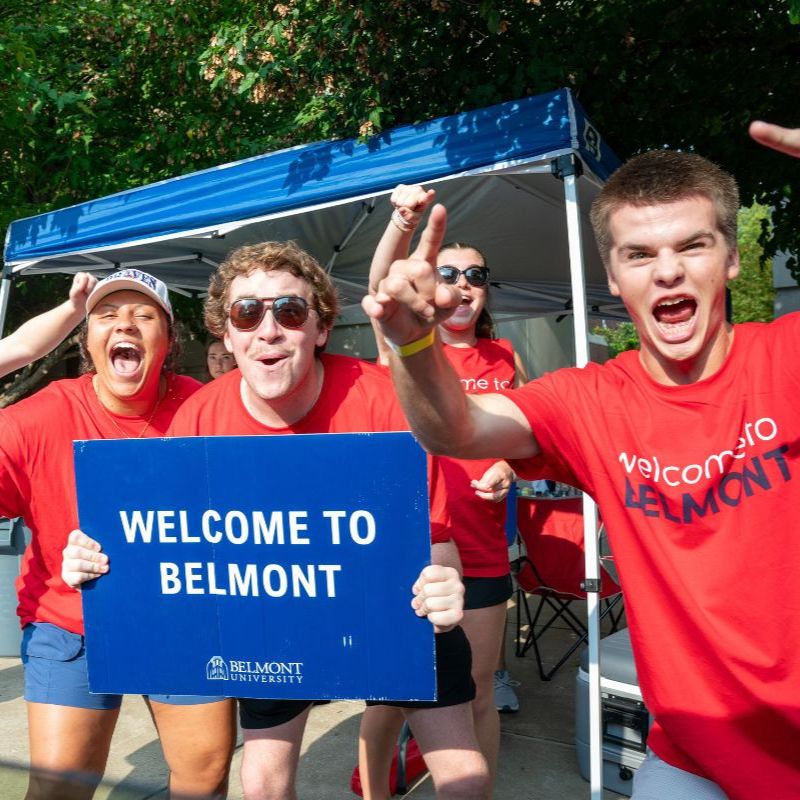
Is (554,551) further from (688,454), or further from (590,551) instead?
(688,454)

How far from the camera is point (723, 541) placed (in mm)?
1560

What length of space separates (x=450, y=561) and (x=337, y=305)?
2.57 ft

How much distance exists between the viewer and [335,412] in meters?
2.25

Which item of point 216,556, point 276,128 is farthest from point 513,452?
point 276,128

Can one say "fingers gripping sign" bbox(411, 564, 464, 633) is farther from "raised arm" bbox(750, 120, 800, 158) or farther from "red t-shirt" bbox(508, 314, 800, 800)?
"raised arm" bbox(750, 120, 800, 158)

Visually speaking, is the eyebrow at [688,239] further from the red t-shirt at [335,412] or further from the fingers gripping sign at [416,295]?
the red t-shirt at [335,412]

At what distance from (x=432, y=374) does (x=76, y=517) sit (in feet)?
4.74

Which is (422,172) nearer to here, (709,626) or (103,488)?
(103,488)

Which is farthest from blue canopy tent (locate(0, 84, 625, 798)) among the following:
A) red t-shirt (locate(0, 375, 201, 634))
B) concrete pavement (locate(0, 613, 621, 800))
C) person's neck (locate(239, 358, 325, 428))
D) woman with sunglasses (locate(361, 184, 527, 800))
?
red t-shirt (locate(0, 375, 201, 634))

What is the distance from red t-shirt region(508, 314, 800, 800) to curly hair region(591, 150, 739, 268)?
25 centimetres

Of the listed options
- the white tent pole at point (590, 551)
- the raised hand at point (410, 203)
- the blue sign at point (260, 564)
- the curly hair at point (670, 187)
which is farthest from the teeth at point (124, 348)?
the white tent pole at point (590, 551)

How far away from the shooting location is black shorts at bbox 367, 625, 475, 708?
2.11 meters

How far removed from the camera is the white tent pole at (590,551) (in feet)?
10.2

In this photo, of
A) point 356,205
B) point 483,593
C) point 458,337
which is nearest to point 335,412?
point 483,593
